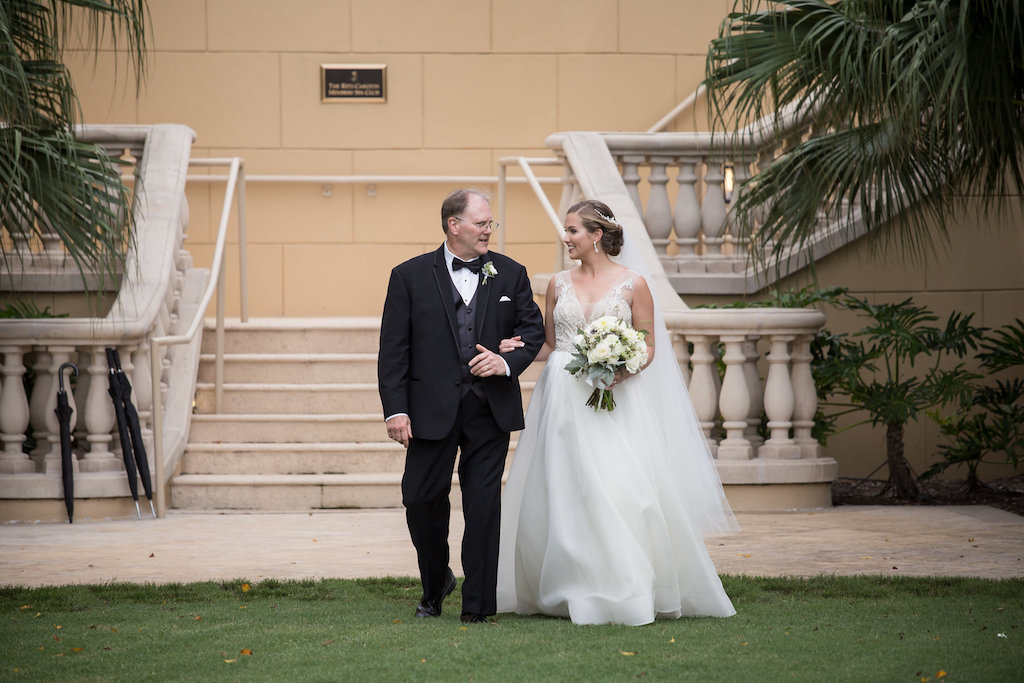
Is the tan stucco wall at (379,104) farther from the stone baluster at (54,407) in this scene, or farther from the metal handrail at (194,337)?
the stone baluster at (54,407)

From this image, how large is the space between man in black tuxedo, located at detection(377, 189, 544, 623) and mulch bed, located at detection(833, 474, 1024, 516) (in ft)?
13.2

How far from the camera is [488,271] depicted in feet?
16.6

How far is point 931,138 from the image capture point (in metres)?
6.52

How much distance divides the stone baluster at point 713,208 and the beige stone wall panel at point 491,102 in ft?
10.1

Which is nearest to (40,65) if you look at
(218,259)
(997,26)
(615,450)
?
(218,259)

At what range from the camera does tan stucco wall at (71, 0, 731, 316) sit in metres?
11.6

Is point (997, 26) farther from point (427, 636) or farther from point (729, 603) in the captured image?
point (427, 636)

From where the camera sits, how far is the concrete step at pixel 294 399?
895 cm

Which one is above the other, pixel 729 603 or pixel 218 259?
pixel 218 259

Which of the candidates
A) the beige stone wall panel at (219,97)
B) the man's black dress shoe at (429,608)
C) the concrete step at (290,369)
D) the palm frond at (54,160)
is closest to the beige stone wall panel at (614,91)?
the beige stone wall panel at (219,97)

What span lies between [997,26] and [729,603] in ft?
10.6

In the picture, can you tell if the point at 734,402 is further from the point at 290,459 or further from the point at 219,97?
the point at 219,97

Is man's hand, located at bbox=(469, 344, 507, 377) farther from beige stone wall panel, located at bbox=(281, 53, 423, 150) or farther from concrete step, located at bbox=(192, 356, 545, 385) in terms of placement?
beige stone wall panel, located at bbox=(281, 53, 423, 150)

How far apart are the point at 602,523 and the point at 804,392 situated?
3227 mm
